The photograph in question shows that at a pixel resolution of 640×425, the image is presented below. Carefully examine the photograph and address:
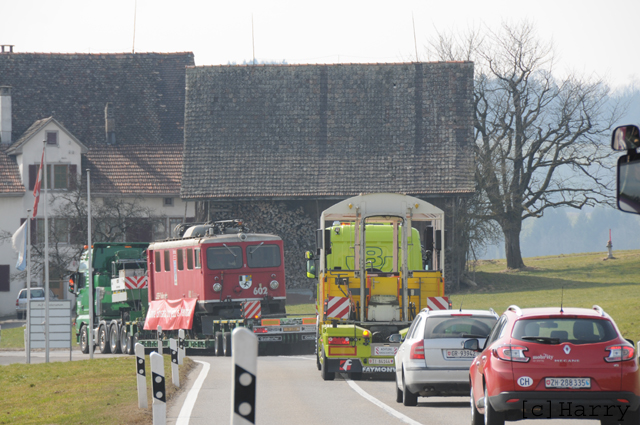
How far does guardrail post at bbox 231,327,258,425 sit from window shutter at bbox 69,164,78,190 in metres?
51.7

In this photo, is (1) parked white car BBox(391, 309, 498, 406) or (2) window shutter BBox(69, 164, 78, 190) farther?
(2) window shutter BBox(69, 164, 78, 190)

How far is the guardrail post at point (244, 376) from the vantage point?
5.86 meters

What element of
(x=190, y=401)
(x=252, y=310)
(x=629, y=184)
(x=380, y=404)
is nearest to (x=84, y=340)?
(x=252, y=310)

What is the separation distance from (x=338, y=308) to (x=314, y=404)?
5.19m

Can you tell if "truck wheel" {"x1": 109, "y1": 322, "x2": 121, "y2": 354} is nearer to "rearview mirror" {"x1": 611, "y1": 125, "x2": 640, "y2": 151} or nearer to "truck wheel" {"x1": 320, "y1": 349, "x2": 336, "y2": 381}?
"truck wheel" {"x1": 320, "y1": 349, "x2": 336, "y2": 381}

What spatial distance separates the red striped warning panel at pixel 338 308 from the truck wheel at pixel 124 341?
14.8 m

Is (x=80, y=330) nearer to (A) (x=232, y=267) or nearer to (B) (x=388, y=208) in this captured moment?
(A) (x=232, y=267)

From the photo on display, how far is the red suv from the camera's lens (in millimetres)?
10938

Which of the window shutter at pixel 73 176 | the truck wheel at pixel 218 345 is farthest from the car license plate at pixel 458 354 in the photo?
the window shutter at pixel 73 176

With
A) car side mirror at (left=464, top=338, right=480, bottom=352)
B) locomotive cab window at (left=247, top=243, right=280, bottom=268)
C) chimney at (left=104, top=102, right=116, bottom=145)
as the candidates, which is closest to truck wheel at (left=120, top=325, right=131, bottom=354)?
locomotive cab window at (left=247, top=243, right=280, bottom=268)

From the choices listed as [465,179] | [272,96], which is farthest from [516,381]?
[272,96]

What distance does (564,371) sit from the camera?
11.0m

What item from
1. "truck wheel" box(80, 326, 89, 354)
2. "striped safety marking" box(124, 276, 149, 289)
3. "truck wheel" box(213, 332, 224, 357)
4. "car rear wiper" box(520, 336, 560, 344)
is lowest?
"truck wheel" box(80, 326, 89, 354)

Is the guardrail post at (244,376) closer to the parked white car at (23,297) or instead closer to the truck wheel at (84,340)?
the truck wheel at (84,340)
